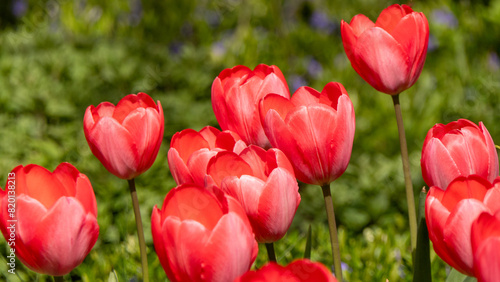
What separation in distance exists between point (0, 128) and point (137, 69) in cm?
91

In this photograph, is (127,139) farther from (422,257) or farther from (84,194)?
(422,257)

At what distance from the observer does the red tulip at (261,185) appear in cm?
89

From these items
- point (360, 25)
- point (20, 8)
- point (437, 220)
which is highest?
point (20, 8)

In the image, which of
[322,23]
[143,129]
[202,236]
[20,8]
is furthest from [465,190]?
[20,8]

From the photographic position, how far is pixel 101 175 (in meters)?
2.83

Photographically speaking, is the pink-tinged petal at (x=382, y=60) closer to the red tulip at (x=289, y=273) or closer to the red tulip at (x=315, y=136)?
the red tulip at (x=315, y=136)

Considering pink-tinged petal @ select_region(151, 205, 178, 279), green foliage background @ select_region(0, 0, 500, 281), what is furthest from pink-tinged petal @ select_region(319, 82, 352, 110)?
green foliage background @ select_region(0, 0, 500, 281)

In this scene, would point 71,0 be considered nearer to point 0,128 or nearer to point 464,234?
point 0,128

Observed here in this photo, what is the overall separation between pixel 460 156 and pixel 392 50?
0.78 ft

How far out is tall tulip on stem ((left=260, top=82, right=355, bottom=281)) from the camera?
3.19 feet

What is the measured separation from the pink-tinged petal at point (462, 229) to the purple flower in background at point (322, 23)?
4.37 meters

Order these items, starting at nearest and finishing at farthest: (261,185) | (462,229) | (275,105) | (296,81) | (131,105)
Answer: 1. (462,229)
2. (261,185)
3. (275,105)
4. (131,105)
5. (296,81)

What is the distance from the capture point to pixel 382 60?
1.13 m

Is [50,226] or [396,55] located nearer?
[50,226]
